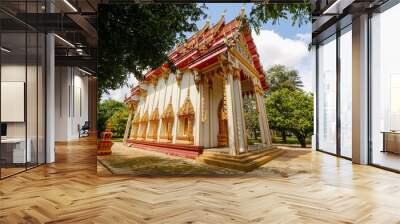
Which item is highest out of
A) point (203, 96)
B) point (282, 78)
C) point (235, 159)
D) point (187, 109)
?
point (282, 78)

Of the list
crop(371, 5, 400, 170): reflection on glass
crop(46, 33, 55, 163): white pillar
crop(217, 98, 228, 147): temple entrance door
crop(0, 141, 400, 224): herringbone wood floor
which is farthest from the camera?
crop(46, 33, 55, 163): white pillar

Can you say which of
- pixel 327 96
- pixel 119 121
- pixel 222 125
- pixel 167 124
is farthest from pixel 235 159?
pixel 327 96

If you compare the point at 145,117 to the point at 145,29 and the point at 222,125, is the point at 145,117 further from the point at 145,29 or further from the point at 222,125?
the point at 145,29

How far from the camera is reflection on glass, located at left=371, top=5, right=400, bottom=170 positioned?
5.59 metres

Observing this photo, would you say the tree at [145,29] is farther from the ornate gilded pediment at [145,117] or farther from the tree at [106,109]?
the ornate gilded pediment at [145,117]

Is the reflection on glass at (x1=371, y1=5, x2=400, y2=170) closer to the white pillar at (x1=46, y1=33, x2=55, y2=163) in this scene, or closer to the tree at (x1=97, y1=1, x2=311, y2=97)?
the tree at (x1=97, y1=1, x2=311, y2=97)

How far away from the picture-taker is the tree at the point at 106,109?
4.96 metres

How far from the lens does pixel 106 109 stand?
4996 mm

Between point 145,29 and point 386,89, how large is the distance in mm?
4491

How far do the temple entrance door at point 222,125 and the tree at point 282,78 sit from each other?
84 centimetres

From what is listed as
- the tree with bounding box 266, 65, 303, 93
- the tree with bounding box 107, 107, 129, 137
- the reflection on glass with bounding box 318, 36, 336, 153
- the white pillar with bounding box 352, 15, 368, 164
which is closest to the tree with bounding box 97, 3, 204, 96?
the tree with bounding box 107, 107, 129, 137

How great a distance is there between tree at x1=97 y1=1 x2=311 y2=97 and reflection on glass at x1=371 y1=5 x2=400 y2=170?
6.39 feet

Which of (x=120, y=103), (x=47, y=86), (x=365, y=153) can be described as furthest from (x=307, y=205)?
(x=47, y=86)

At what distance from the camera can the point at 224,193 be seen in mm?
4039
